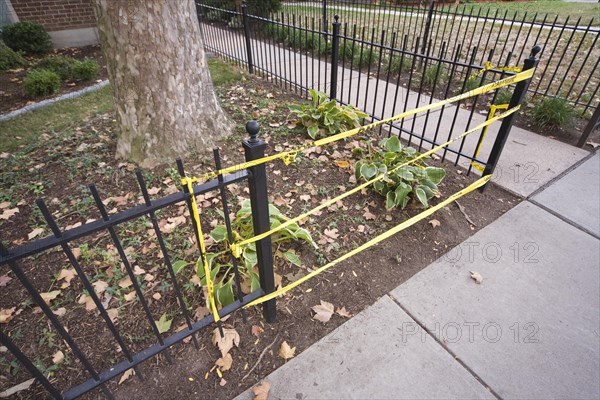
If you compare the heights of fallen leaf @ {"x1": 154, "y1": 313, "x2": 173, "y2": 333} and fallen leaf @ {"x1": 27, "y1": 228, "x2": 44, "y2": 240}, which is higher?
fallen leaf @ {"x1": 27, "y1": 228, "x2": 44, "y2": 240}

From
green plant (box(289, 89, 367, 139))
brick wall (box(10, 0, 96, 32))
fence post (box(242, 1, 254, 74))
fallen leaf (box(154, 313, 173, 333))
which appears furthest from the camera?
brick wall (box(10, 0, 96, 32))

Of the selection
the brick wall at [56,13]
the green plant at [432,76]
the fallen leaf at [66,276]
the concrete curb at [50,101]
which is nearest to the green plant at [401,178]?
the fallen leaf at [66,276]

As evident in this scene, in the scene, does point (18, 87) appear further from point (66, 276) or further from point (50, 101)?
point (66, 276)

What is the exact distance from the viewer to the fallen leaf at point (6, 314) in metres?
2.29

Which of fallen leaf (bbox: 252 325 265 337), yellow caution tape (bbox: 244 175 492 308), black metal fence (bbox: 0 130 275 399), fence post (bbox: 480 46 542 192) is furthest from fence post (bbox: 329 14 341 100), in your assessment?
fallen leaf (bbox: 252 325 265 337)

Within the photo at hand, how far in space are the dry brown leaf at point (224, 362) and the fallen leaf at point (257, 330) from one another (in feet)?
0.74

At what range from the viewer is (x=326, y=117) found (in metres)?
4.18

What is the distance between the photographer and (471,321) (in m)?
2.34

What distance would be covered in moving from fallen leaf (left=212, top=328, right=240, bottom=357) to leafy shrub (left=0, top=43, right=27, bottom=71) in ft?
26.0

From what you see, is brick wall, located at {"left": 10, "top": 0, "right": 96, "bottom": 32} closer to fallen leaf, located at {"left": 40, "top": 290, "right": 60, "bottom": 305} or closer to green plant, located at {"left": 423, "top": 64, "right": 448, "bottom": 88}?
green plant, located at {"left": 423, "top": 64, "right": 448, "bottom": 88}

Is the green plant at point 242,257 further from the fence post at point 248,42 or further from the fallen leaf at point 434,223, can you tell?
the fence post at point 248,42

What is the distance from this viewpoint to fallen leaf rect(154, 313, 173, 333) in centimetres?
221

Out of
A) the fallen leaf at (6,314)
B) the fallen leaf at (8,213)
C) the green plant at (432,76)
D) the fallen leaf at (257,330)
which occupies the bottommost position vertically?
the fallen leaf at (257,330)

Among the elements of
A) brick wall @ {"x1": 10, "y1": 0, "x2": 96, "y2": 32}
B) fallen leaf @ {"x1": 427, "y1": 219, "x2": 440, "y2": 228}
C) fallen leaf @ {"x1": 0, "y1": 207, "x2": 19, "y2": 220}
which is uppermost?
brick wall @ {"x1": 10, "y1": 0, "x2": 96, "y2": 32}
